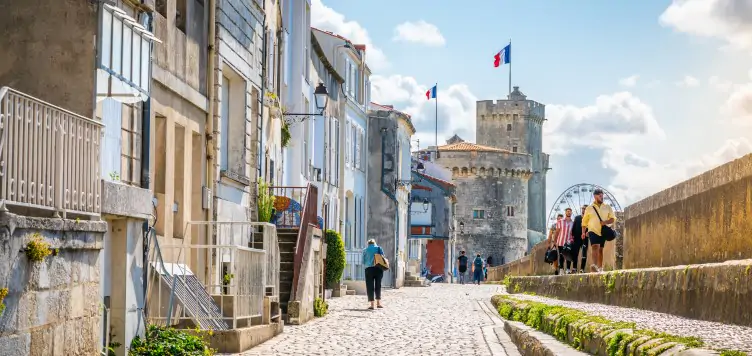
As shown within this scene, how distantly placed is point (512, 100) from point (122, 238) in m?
118

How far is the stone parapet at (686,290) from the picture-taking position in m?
9.05

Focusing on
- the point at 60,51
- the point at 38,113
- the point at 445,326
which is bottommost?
the point at 445,326

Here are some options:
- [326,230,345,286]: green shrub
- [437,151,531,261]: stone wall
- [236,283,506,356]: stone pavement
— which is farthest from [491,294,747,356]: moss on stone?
[437,151,531,261]: stone wall

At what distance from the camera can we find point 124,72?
13.0 m

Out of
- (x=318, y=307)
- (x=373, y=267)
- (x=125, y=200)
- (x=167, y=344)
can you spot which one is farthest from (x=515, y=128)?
(x=125, y=200)

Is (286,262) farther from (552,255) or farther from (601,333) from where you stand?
(601,333)

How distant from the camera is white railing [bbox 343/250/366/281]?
4591 centimetres

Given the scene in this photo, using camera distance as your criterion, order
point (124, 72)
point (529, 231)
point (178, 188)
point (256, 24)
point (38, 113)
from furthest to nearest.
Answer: point (529, 231) < point (256, 24) < point (178, 188) < point (124, 72) < point (38, 113)

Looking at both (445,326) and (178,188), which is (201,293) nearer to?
(178,188)

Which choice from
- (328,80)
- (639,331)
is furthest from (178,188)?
(328,80)

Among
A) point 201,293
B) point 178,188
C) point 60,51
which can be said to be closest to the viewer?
point 60,51

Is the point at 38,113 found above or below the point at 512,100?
below

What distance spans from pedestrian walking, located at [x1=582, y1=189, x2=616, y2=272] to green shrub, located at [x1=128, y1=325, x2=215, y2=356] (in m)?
8.51

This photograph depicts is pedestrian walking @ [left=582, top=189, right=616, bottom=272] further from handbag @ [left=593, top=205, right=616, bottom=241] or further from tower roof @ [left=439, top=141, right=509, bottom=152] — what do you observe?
tower roof @ [left=439, top=141, right=509, bottom=152]
